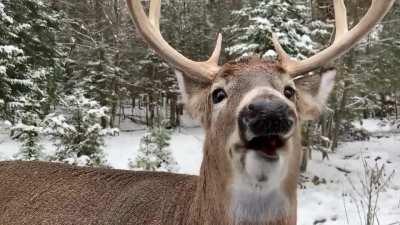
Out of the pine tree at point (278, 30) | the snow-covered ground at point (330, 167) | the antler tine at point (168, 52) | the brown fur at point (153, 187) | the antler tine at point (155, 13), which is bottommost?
the snow-covered ground at point (330, 167)

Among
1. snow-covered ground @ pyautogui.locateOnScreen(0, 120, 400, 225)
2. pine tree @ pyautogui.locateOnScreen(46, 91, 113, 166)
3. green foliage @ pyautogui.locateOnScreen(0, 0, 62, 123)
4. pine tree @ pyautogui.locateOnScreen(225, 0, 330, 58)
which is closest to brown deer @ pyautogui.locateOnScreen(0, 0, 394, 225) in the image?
snow-covered ground @ pyautogui.locateOnScreen(0, 120, 400, 225)

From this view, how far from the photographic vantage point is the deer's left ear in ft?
12.9

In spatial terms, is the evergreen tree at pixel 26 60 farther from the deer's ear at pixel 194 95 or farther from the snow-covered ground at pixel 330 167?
the deer's ear at pixel 194 95

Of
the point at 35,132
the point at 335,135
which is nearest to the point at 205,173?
the point at 35,132

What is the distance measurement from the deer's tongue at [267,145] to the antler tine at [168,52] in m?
1.15

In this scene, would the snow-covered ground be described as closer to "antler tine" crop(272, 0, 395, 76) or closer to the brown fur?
"antler tine" crop(272, 0, 395, 76)

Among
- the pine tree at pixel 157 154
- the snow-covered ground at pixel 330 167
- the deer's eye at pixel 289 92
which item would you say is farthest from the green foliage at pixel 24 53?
the deer's eye at pixel 289 92

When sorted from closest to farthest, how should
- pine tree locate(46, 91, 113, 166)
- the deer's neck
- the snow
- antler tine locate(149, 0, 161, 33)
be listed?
the deer's neck
antler tine locate(149, 0, 161, 33)
pine tree locate(46, 91, 113, 166)
the snow

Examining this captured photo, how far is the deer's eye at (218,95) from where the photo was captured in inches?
135

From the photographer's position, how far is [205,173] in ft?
11.8

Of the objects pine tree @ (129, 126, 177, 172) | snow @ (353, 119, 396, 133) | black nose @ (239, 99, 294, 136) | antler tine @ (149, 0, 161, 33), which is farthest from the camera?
snow @ (353, 119, 396, 133)

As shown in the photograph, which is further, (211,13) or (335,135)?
(211,13)

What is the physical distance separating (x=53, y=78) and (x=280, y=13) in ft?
39.1

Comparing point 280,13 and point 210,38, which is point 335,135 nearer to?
point 280,13
